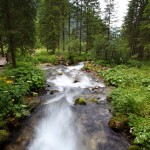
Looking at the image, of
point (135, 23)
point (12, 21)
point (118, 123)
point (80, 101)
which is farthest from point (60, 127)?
point (135, 23)

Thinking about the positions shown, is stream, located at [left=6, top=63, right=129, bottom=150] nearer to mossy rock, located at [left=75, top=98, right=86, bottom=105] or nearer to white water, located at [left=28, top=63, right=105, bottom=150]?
white water, located at [left=28, top=63, right=105, bottom=150]

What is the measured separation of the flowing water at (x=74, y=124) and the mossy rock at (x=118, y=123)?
0.26 metres

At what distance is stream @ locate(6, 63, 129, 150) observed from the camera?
714 centimetres

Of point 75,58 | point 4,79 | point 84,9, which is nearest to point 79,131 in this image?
point 4,79

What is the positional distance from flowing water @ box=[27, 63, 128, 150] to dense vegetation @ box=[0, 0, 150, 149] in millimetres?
846

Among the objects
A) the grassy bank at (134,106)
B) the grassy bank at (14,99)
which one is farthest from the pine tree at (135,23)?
the grassy bank at (14,99)

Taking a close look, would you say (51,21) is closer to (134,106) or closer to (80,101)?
(80,101)

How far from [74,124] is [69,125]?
25cm

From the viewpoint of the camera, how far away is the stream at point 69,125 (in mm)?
7141

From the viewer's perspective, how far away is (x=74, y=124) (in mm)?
8570

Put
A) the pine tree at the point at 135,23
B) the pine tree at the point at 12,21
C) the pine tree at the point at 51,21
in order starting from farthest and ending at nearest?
the pine tree at the point at 51,21, the pine tree at the point at 135,23, the pine tree at the point at 12,21

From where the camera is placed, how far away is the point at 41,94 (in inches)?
464

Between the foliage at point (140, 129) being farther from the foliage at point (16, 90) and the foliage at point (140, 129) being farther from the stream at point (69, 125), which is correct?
the foliage at point (16, 90)

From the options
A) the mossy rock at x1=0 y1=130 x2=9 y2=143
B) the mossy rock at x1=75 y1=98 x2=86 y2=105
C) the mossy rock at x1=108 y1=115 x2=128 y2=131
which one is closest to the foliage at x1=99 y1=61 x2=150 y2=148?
the mossy rock at x1=108 y1=115 x2=128 y2=131
